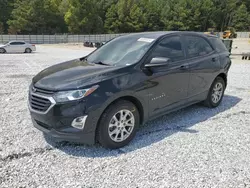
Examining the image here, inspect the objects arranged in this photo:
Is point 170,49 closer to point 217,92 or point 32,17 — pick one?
point 217,92

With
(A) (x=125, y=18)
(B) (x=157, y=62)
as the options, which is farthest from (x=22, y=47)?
(A) (x=125, y=18)

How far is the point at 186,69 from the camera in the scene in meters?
4.12

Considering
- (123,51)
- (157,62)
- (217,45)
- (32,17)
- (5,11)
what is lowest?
(157,62)

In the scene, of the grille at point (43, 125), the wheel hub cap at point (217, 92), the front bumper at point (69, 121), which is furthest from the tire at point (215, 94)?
the grille at point (43, 125)

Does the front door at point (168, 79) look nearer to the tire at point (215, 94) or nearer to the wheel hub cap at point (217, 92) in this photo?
the tire at point (215, 94)

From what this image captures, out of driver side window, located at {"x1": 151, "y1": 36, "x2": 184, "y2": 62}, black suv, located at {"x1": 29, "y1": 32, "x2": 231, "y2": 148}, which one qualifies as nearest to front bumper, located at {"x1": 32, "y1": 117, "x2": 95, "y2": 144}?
black suv, located at {"x1": 29, "y1": 32, "x2": 231, "y2": 148}

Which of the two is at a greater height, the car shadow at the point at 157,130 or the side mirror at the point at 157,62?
the side mirror at the point at 157,62

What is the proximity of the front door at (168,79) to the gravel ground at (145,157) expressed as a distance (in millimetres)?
494

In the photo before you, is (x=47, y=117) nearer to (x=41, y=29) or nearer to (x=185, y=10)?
(x=41, y=29)

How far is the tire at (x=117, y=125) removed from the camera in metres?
3.07

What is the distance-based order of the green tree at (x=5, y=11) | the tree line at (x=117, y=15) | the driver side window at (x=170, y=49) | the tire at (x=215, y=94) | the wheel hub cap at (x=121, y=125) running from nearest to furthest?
the wheel hub cap at (x=121, y=125)
the driver side window at (x=170, y=49)
the tire at (x=215, y=94)
the tree line at (x=117, y=15)
the green tree at (x=5, y=11)

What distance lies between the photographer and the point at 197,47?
4.54 m

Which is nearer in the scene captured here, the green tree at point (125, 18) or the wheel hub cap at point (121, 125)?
the wheel hub cap at point (121, 125)

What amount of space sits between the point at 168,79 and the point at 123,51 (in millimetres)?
901
